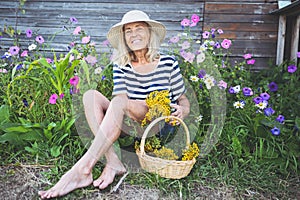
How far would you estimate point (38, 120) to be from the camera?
2445 millimetres

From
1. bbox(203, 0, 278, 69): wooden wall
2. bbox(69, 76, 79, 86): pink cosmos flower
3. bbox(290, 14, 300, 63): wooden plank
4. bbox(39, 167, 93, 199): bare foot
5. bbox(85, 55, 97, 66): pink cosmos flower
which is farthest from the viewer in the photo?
bbox(203, 0, 278, 69): wooden wall

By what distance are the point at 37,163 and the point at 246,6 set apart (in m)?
2.83

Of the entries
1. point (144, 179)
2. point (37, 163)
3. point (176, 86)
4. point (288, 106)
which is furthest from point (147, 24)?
point (288, 106)

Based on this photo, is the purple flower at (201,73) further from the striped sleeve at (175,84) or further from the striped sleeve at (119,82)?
the striped sleeve at (119,82)

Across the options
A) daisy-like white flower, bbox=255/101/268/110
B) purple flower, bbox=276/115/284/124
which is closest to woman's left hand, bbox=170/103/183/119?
daisy-like white flower, bbox=255/101/268/110

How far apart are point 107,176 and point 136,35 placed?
873 mm

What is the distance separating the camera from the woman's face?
212 centimetres

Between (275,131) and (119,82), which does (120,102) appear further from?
(275,131)

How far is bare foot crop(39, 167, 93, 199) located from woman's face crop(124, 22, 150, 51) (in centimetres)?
82

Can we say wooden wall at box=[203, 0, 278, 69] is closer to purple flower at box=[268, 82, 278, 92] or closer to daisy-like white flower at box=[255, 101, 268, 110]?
purple flower at box=[268, 82, 278, 92]

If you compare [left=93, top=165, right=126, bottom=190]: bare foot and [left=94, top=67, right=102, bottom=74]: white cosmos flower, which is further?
[left=94, top=67, right=102, bottom=74]: white cosmos flower

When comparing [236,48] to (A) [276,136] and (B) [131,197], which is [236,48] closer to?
(A) [276,136]

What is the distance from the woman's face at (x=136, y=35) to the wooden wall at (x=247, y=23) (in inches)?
73.6

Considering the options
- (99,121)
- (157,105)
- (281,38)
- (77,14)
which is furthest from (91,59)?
(281,38)
